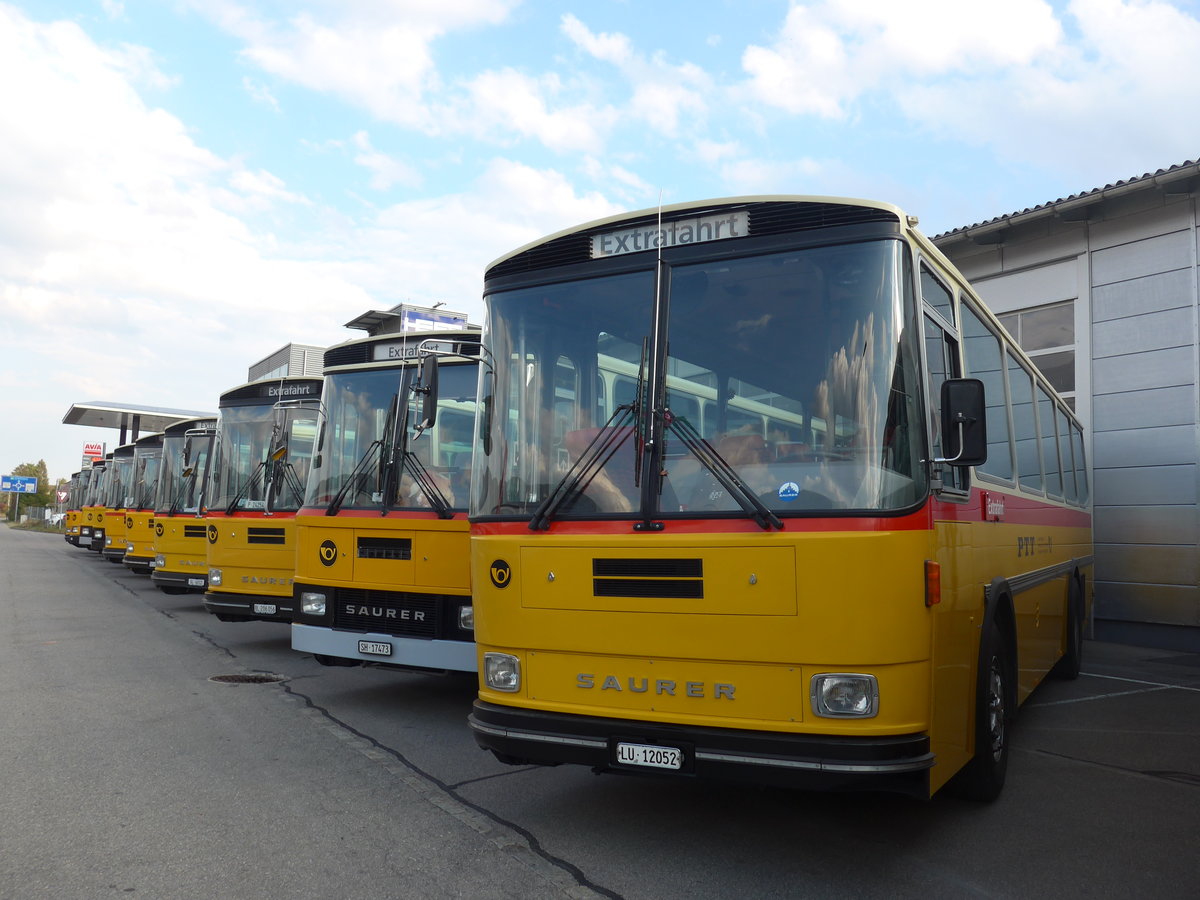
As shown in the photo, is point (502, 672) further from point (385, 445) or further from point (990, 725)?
point (385, 445)

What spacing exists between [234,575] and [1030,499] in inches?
321

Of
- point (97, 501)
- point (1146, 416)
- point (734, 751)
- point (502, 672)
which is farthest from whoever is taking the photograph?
point (97, 501)

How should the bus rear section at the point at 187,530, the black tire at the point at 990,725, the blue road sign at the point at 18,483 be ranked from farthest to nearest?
the blue road sign at the point at 18,483 → the bus rear section at the point at 187,530 → the black tire at the point at 990,725

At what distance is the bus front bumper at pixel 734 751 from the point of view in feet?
13.1

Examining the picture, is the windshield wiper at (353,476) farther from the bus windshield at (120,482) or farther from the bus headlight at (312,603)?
the bus windshield at (120,482)

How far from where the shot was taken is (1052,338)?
50.2 ft

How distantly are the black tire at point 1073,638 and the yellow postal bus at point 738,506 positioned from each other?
5.19 meters

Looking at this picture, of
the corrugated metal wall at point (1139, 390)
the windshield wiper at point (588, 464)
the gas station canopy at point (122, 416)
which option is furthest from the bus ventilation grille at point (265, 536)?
the gas station canopy at point (122, 416)

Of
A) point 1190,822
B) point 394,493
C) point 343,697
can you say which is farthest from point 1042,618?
point 343,697

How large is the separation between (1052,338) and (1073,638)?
6684mm

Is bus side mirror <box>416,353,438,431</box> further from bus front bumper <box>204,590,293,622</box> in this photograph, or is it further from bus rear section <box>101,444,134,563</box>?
bus rear section <box>101,444,134,563</box>

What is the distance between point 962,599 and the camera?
15.5 ft

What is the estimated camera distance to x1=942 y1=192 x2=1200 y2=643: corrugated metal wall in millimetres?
13547

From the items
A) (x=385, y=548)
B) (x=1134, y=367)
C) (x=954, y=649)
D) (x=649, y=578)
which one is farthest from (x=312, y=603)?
(x=1134, y=367)
